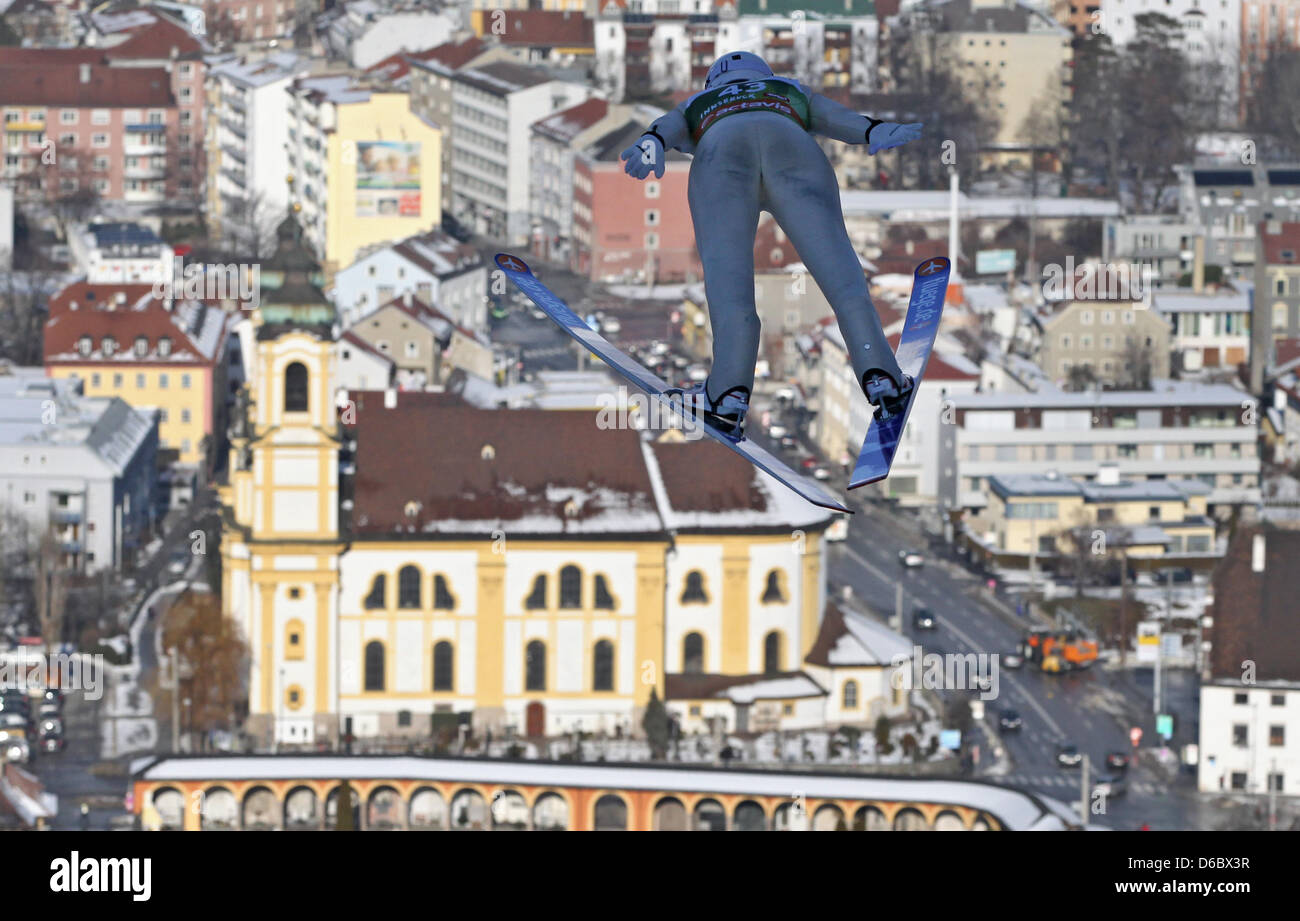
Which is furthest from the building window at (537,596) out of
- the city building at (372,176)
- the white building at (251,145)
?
the white building at (251,145)

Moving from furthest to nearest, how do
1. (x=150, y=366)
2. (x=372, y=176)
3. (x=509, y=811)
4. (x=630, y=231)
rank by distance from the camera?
(x=630, y=231) < (x=372, y=176) < (x=150, y=366) < (x=509, y=811)

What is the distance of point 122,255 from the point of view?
186 feet

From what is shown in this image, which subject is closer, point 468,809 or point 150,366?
point 468,809

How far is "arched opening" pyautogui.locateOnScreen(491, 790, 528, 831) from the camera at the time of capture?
1270 inches

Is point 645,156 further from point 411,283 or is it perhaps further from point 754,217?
point 411,283

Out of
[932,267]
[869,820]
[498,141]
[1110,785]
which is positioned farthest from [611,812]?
[498,141]

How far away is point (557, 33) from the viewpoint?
77.2 meters

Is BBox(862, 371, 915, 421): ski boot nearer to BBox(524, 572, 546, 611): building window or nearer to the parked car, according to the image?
BBox(524, 572, 546, 611): building window

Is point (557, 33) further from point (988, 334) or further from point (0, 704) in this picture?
point (0, 704)

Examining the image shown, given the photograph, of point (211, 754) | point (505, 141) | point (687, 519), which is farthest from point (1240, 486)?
point (505, 141)

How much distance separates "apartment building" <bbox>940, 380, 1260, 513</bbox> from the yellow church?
8.38 metres

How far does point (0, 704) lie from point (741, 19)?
43299 millimetres

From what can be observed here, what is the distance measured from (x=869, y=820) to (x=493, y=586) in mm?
6660

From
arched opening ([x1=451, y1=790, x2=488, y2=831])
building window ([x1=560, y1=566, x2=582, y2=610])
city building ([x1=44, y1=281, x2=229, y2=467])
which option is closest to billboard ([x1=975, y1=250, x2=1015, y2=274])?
city building ([x1=44, y1=281, x2=229, y2=467])
